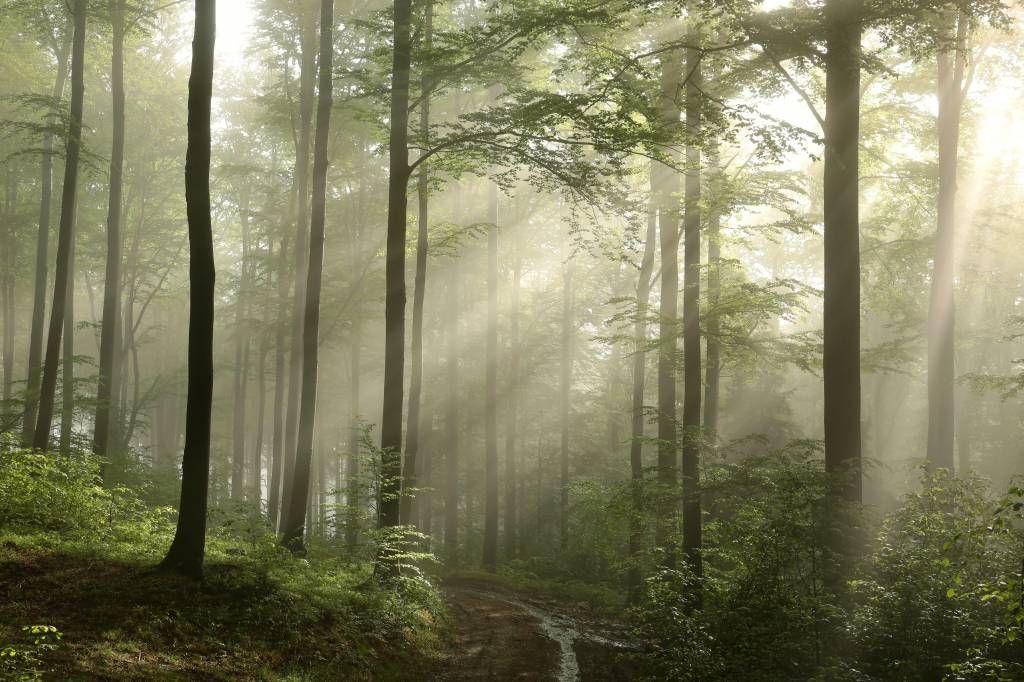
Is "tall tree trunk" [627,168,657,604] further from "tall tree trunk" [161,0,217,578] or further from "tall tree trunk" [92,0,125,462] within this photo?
"tall tree trunk" [92,0,125,462]

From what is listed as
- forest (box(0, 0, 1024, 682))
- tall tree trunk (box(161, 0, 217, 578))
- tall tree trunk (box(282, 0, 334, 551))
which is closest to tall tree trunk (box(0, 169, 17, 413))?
forest (box(0, 0, 1024, 682))

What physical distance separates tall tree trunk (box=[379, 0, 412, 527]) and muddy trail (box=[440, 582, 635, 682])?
2597 mm

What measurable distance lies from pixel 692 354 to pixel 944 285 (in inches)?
293

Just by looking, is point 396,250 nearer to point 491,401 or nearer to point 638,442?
point 638,442

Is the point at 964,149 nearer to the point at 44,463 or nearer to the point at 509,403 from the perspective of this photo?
the point at 509,403

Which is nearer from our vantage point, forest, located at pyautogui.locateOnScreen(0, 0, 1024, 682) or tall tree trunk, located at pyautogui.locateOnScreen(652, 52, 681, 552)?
forest, located at pyautogui.locateOnScreen(0, 0, 1024, 682)

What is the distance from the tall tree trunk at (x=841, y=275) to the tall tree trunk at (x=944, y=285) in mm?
6944

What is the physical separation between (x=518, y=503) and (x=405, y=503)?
12223 mm

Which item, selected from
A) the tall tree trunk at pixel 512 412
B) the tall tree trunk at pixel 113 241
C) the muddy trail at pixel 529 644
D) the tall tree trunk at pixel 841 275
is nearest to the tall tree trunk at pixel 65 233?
the tall tree trunk at pixel 113 241

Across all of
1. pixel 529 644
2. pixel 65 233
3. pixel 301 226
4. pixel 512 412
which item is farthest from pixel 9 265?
pixel 529 644

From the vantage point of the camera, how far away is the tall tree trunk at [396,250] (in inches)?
489

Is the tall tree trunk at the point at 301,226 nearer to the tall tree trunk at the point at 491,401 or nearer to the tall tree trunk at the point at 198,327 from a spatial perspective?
the tall tree trunk at the point at 491,401

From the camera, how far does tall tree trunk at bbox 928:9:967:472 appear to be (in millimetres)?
16266

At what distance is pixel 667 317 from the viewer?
14.4 meters
